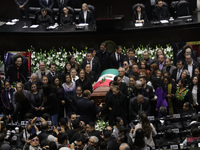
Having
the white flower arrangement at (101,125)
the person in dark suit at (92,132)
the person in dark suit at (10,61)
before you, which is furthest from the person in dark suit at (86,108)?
the person in dark suit at (10,61)

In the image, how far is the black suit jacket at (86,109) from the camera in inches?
409

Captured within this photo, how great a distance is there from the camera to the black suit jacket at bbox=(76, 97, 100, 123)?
10.4m

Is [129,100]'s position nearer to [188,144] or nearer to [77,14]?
[188,144]

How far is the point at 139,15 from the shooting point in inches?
587

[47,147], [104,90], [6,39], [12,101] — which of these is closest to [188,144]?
[47,147]

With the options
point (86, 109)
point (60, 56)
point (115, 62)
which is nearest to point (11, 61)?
point (60, 56)

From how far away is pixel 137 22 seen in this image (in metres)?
14.7

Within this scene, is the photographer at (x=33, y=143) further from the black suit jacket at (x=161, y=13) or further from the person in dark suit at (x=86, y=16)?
the black suit jacket at (x=161, y=13)

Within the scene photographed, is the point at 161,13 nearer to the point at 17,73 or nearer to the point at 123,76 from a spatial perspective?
the point at 123,76

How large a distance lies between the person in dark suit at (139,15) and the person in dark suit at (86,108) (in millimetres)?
4902

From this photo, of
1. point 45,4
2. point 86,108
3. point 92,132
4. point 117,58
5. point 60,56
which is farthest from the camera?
point 45,4

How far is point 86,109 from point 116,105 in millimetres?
629

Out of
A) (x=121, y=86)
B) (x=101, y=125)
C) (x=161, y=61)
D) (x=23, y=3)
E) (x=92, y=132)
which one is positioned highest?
(x=23, y=3)

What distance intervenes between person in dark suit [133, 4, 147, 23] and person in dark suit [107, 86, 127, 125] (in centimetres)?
468
